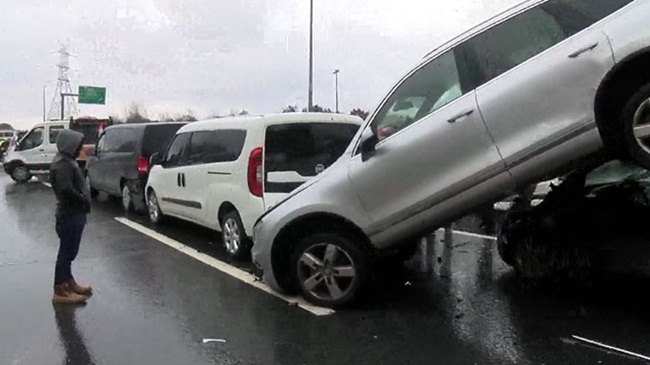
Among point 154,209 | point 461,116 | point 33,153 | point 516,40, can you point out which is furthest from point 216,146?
point 33,153

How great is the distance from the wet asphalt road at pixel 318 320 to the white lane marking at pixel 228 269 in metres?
0.11

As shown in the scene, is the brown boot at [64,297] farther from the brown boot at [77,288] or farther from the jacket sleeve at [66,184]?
the jacket sleeve at [66,184]

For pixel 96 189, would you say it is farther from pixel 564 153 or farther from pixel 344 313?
pixel 564 153

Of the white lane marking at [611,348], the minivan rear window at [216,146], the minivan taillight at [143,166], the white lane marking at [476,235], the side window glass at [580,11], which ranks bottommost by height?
the white lane marking at [476,235]

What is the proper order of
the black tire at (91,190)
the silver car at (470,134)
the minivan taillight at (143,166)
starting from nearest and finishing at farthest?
the silver car at (470,134) → the minivan taillight at (143,166) → the black tire at (91,190)

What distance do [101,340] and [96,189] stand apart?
1042cm

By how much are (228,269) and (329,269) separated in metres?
2.11

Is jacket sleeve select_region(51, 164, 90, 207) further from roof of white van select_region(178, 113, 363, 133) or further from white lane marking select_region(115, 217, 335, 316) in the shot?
roof of white van select_region(178, 113, 363, 133)

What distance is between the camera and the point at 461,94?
4.94m

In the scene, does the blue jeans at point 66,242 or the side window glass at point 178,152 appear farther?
the side window glass at point 178,152

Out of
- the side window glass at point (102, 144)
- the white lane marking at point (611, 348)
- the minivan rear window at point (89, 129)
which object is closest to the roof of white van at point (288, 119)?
the white lane marking at point (611, 348)

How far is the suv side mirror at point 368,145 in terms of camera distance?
17.1ft

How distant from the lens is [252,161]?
716cm

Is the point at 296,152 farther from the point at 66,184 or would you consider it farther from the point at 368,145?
the point at 66,184
